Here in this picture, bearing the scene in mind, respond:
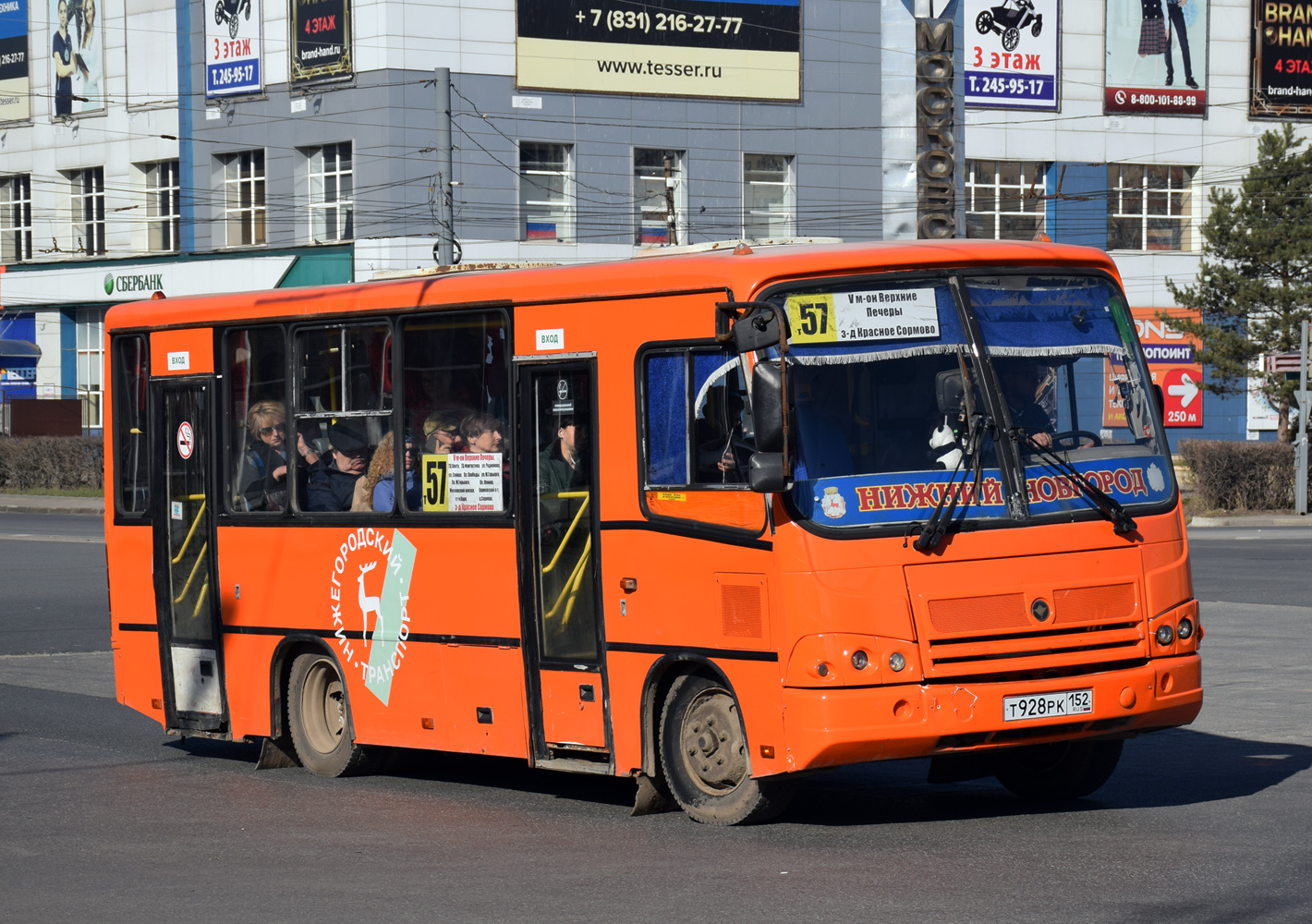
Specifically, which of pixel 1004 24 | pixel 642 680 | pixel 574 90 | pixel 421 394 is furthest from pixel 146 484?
pixel 1004 24

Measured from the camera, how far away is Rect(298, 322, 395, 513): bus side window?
35.6 feet

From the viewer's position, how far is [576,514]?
9.61 m

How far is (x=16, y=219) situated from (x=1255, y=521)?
4228cm

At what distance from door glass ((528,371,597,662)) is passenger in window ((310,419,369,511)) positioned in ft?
4.98

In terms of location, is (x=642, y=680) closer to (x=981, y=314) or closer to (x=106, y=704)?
(x=981, y=314)

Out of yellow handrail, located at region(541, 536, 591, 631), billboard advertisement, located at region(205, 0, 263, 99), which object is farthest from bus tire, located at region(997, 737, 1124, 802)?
billboard advertisement, located at region(205, 0, 263, 99)

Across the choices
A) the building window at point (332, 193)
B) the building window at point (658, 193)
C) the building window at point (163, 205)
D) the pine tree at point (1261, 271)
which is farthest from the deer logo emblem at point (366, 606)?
the building window at point (163, 205)

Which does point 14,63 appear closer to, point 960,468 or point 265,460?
point 265,460

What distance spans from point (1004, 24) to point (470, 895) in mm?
53474

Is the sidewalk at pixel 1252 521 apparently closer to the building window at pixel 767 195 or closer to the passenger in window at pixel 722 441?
the building window at pixel 767 195

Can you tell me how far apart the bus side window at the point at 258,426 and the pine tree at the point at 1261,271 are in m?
38.7

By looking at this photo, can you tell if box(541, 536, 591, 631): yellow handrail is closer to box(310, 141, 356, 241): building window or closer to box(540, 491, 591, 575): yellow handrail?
box(540, 491, 591, 575): yellow handrail

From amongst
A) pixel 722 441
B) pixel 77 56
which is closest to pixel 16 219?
pixel 77 56

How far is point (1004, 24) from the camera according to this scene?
189 ft
